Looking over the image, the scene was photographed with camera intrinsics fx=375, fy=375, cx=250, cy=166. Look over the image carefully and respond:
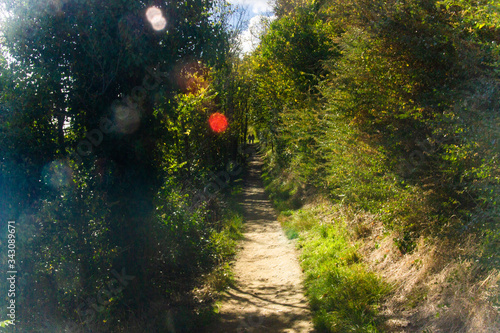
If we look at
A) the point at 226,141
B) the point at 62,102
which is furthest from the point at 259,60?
the point at 62,102

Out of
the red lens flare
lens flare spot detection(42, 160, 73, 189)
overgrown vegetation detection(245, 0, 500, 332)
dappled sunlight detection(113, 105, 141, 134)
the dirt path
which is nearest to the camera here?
overgrown vegetation detection(245, 0, 500, 332)

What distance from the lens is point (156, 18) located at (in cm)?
523

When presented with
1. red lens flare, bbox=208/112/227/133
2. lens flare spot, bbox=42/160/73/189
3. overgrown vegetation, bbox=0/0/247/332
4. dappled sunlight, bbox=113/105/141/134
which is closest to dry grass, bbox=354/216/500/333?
overgrown vegetation, bbox=0/0/247/332

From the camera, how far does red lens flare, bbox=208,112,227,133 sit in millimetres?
14742

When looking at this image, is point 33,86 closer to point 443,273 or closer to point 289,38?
point 443,273

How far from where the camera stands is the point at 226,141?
18.4 metres

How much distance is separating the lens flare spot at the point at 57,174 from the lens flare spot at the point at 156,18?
7.46 ft

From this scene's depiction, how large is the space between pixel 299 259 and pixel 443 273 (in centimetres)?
401

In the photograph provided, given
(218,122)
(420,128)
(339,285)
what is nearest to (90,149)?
(339,285)

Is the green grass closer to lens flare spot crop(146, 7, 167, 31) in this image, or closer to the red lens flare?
lens flare spot crop(146, 7, 167, 31)

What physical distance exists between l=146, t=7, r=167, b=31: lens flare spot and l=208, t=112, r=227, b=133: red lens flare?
29.7 ft

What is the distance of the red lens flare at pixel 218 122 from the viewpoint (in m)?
14.7

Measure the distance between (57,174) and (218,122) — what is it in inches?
435

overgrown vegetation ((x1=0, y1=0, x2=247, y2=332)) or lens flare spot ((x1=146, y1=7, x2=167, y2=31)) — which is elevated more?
lens flare spot ((x1=146, y1=7, x2=167, y2=31))
